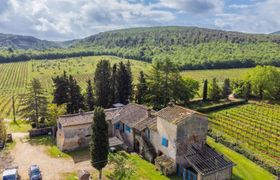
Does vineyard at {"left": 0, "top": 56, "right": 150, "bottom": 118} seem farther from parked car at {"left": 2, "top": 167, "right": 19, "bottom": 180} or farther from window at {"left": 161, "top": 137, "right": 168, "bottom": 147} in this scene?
window at {"left": 161, "top": 137, "right": 168, "bottom": 147}

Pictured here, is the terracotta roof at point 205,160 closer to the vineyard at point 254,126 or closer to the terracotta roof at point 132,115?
the vineyard at point 254,126

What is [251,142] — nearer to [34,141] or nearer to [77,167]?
[77,167]

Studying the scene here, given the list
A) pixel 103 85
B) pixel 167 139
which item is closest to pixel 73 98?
pixel 103 85

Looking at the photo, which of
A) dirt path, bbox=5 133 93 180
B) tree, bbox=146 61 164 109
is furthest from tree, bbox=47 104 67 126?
tree, bbox=146 61 164 109

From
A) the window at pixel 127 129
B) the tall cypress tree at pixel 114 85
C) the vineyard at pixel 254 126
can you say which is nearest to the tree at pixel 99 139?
the window at pixel 127 129

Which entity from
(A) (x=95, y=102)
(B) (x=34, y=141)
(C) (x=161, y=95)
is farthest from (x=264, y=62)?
(B) (x=34, y=141)

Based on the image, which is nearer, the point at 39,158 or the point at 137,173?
the point at 137,173

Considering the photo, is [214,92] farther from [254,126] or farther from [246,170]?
[246,170]
